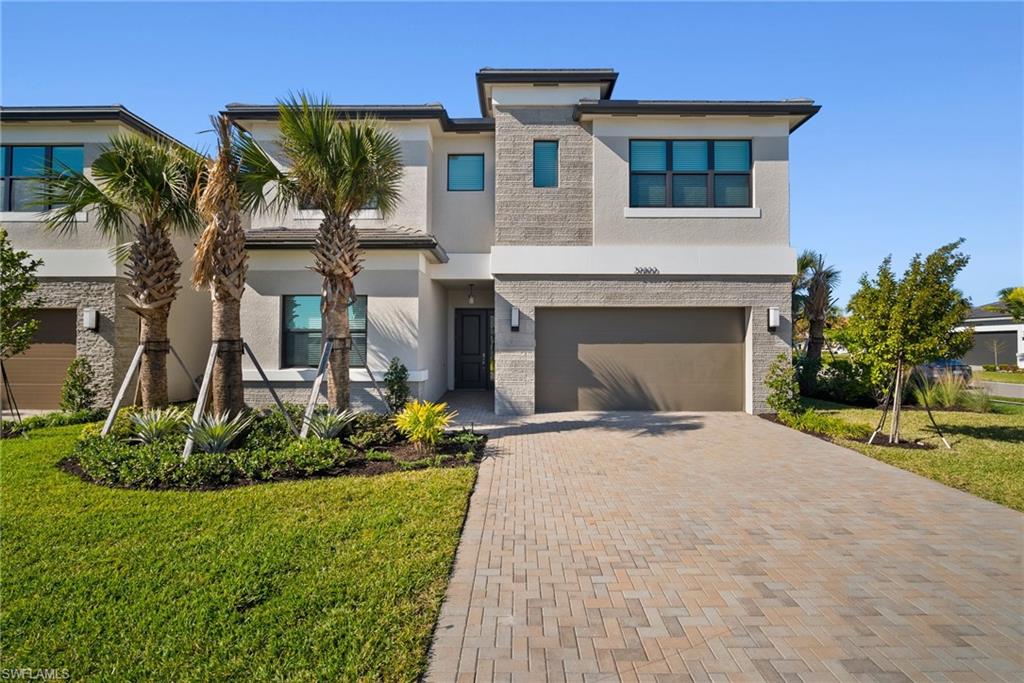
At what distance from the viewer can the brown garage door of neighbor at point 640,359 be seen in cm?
1290

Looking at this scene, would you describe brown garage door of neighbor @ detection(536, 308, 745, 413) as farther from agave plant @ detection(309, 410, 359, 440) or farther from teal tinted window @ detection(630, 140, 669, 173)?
agave plant @ detection(309, 410, 359, 440)

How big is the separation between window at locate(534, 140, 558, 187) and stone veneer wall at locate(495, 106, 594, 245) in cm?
13

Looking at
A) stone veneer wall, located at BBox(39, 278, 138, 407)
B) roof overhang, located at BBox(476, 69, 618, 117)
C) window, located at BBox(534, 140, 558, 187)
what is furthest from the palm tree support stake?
roof overhang, located at BBox(476, 69, 618, 117)

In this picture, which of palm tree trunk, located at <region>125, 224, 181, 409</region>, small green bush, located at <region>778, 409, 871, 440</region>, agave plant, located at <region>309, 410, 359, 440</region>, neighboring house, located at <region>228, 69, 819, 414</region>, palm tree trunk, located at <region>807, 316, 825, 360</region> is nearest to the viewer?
agave plant, located at <region>309, 410, 359, 440</region>

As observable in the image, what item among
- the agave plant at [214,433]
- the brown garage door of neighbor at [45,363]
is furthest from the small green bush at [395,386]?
the brown garage door of neighbor at [45,363]

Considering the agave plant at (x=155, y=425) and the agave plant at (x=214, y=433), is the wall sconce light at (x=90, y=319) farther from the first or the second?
the agave plant at (x=214, y=433)

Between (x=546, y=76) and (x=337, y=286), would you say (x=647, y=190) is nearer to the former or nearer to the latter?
(x=546, y=76)

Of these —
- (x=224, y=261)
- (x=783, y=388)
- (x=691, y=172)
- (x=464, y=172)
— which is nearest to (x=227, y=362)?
(x=224, y=261)

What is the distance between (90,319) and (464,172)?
10.1 m

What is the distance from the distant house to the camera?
34.5 meters

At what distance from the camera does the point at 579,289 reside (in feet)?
41.4

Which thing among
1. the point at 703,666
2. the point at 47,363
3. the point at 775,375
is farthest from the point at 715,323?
the point at 47,363

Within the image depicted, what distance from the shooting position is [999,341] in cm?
3528

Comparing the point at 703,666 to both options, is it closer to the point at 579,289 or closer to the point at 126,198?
the point at 579,289
